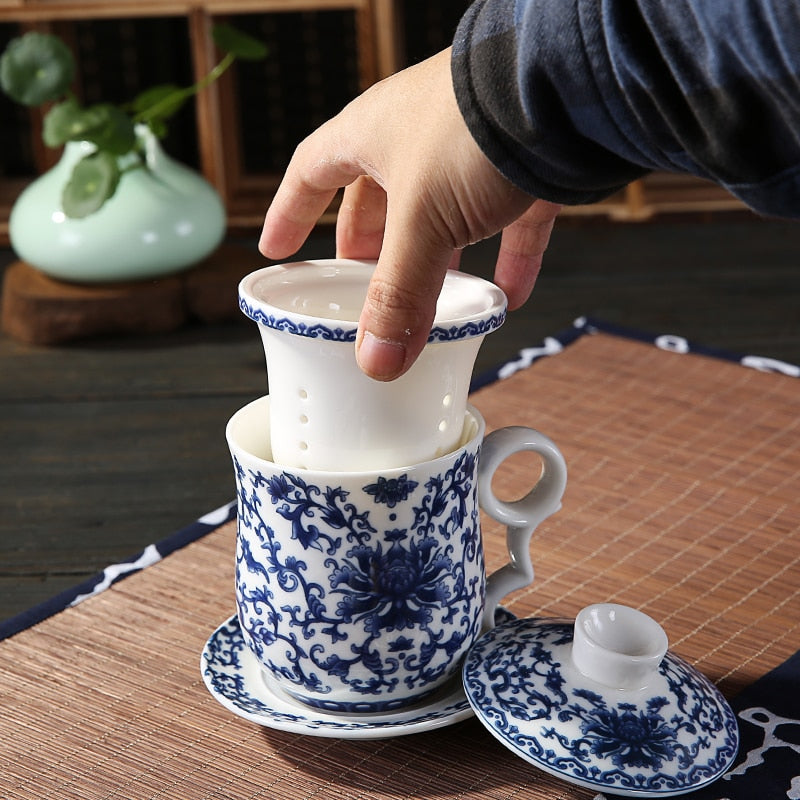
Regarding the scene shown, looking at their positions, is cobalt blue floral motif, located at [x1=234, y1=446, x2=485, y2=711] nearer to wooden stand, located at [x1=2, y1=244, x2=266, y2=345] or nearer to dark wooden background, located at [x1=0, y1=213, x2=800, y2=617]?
dark wooden background, located at [x1=0, y1=213, x2=800, y2=617]

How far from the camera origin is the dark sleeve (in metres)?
0.36

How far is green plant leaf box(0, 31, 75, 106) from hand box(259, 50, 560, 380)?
2.43 feet

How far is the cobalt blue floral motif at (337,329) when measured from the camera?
0.46 metres

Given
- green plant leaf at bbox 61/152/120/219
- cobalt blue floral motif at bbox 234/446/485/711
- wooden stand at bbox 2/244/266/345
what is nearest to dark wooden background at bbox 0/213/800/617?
wooden stand at bbox 2/244/266/345

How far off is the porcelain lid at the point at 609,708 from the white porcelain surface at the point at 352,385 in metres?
0.10

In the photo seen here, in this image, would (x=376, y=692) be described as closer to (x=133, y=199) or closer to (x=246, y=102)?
(x=133, y=199)

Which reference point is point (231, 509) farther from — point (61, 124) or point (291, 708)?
point (61, 124)

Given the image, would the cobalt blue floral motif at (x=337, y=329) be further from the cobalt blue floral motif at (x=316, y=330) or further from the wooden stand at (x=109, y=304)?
the wooden stand at (x=109, y=304)

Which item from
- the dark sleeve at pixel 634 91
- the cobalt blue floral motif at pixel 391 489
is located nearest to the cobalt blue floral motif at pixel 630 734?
the cobalt blue floral motif at pixel 391 489

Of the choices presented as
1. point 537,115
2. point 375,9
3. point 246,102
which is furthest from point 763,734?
point 246,102

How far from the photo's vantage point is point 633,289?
1.25m

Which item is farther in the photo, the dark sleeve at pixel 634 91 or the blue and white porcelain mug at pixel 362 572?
the blue and white porcelain mug at pixel 362 572

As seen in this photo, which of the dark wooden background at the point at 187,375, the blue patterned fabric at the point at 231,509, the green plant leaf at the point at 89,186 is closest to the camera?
the blue patterned fabric at the point at 231,509

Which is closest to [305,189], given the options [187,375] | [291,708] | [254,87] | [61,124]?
[291,708]
